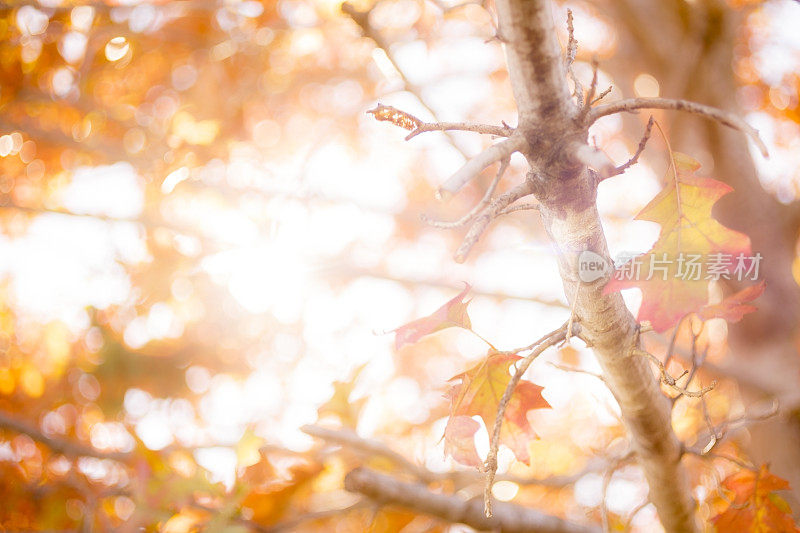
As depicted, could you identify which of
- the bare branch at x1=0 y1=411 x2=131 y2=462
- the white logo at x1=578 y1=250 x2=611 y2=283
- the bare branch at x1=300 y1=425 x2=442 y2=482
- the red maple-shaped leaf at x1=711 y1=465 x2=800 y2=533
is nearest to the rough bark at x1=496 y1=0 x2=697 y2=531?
the white logo at x1=578 y1=250 x2=611 y2=283

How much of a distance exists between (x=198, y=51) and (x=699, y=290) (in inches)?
148

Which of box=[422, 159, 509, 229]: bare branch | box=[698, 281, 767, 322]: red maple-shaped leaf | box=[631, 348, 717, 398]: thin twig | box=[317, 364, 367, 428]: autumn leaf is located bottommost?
box=[317, 364, 367, 428]: autumn leaf

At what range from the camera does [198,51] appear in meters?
3.59

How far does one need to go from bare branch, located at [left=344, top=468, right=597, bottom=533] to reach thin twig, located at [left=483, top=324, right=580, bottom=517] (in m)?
0.75

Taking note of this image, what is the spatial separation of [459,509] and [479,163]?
1340mm

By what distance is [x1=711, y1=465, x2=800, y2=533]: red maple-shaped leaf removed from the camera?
1216 mm

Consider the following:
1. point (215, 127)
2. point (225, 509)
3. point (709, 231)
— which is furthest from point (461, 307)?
point (215, 127)

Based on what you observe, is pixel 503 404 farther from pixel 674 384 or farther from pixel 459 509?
pixel 459 509

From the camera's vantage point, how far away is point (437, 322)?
0.97 metres

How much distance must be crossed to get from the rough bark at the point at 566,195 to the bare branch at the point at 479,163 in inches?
1.5

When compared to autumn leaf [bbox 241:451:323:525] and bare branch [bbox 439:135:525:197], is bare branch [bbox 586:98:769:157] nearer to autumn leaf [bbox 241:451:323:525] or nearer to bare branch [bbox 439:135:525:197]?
bare branch [bbox 439:135:525:197]

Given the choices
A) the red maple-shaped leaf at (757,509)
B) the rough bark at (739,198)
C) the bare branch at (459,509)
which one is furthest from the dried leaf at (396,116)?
the rough bark at (739,198)

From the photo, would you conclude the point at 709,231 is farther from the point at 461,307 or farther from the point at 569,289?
the point at 461,307

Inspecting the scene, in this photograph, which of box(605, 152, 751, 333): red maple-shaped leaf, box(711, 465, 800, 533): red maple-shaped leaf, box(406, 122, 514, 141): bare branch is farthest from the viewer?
box(711, 465, 800, 533): red maple-shaped leaf
